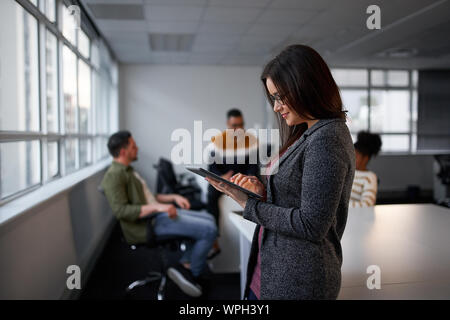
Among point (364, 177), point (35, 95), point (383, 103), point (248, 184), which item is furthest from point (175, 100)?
point (248, 184)

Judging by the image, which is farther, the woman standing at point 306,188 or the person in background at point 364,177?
the person in background at point 364,177

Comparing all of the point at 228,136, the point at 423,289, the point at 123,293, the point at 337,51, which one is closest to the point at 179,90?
the point at 337,51

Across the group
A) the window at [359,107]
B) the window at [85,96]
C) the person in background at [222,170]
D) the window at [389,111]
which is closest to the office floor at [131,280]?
the person in background at [222,170]

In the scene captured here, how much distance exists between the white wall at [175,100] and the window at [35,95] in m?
2.96

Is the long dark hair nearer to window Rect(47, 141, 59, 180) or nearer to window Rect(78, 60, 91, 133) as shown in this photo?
window Rect(47, 141, 59, 180)

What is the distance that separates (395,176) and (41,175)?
660cm

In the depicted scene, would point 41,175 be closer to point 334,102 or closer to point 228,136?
point 228,136

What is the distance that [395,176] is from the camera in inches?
294

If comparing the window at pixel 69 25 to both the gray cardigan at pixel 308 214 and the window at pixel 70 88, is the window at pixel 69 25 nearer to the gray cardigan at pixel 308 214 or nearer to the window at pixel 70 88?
the window at pixel 70 88

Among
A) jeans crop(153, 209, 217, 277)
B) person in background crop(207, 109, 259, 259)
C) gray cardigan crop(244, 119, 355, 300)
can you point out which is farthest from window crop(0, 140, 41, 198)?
gray cardigan crop(244, 119, 355, 300)

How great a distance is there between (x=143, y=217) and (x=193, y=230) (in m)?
0.36

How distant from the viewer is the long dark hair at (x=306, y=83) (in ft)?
2.96

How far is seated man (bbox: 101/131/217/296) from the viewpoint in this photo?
2.52m
